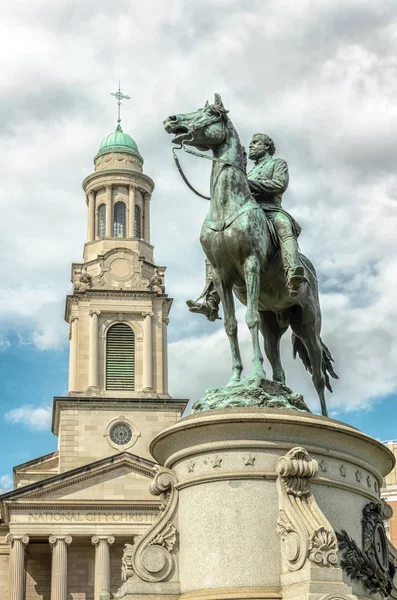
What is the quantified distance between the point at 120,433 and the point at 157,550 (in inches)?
1991

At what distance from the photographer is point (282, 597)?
8.86 metres

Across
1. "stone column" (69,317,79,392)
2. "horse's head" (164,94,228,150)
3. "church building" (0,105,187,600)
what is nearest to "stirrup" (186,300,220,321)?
"horse's head" (164,94,228,150)

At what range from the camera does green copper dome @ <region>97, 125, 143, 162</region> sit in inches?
2608

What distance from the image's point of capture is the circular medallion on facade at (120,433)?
5928 centimetres

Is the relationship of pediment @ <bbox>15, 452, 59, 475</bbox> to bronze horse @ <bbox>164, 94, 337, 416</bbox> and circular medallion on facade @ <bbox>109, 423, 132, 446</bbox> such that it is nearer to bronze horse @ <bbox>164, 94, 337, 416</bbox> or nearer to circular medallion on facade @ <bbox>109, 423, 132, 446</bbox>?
circular medallion on facade @ <bbox>109, 423, 132, 446</bbox>

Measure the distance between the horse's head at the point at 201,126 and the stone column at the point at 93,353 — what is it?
163 feet

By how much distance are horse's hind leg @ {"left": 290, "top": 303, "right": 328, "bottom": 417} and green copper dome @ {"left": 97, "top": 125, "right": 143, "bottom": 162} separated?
55812 millimetres

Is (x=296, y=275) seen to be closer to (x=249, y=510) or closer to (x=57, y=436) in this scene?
(x=249, y=510)

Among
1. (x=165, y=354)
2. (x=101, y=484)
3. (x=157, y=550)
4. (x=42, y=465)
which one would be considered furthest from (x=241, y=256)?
(x=42, y=465)

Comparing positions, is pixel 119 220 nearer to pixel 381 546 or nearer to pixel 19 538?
pixel 19 538

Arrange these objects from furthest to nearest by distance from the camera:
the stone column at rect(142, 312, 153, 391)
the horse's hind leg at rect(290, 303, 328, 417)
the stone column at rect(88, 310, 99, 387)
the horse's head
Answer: the stone column at rect(142, 312, 153, 391) < the stone column at rect(88, 310, 99, 387) < the horse's hind leg at rect(290, 303, 328, 417) < the horse's head

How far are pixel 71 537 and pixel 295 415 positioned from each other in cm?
4385

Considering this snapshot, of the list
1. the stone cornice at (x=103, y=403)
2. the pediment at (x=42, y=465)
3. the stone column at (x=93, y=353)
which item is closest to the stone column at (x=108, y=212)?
the stone column at (x=93, y=353)

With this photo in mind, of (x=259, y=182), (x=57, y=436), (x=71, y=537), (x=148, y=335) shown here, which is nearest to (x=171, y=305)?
(x=148, y=335)
